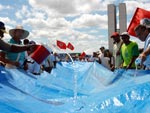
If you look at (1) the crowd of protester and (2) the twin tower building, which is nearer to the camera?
(1) the crowd of protester

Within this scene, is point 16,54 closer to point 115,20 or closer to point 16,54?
point 16,54

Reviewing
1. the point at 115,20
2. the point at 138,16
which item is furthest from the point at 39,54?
the point at 115,20

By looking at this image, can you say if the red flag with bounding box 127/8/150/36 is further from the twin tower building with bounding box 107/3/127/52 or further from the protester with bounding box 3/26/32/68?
the twin tower building with bounding box 107/3/127/52

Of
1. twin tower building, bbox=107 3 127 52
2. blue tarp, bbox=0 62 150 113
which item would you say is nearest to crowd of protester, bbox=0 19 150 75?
blue tarp, bbox=0 62 150 113

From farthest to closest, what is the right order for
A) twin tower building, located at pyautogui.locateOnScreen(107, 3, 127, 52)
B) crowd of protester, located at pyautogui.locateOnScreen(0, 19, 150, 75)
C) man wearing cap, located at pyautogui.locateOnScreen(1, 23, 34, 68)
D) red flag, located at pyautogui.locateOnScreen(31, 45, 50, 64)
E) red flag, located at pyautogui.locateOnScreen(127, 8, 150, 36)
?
1. twin tower building, located at pyautogui.locateOnScreen(107, 3, 127, 52)
2. red flag, located at pyautogui.locateOnScreen(127, 8, 150, 36)
3. red flag, located at pyautogui.locateOnScreen(31, 45, 50, 64)
4. man wearing cap, located at pyautogui.locateOnScreen(1, 23, 34, 68)
5. crowd of protester, located at pyautogui.locateOnScreen(0, 19, 150, 75)

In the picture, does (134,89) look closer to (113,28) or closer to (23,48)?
(23,48)

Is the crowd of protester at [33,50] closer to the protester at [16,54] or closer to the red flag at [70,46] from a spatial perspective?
the protester at [16,54]

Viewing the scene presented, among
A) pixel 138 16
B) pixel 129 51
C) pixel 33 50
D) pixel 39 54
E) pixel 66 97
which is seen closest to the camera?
pixel 66 97

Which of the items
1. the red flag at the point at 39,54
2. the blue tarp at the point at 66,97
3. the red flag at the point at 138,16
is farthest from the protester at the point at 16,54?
the red flag at the point at 138,16

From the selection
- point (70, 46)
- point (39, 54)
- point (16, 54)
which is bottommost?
point (70, 46)

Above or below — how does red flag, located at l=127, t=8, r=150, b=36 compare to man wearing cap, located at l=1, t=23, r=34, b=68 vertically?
above

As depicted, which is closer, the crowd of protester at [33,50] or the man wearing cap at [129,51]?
the crowd of protester at [33,50]

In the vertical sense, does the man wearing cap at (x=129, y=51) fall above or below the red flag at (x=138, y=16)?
below

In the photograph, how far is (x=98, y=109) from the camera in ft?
11.5
